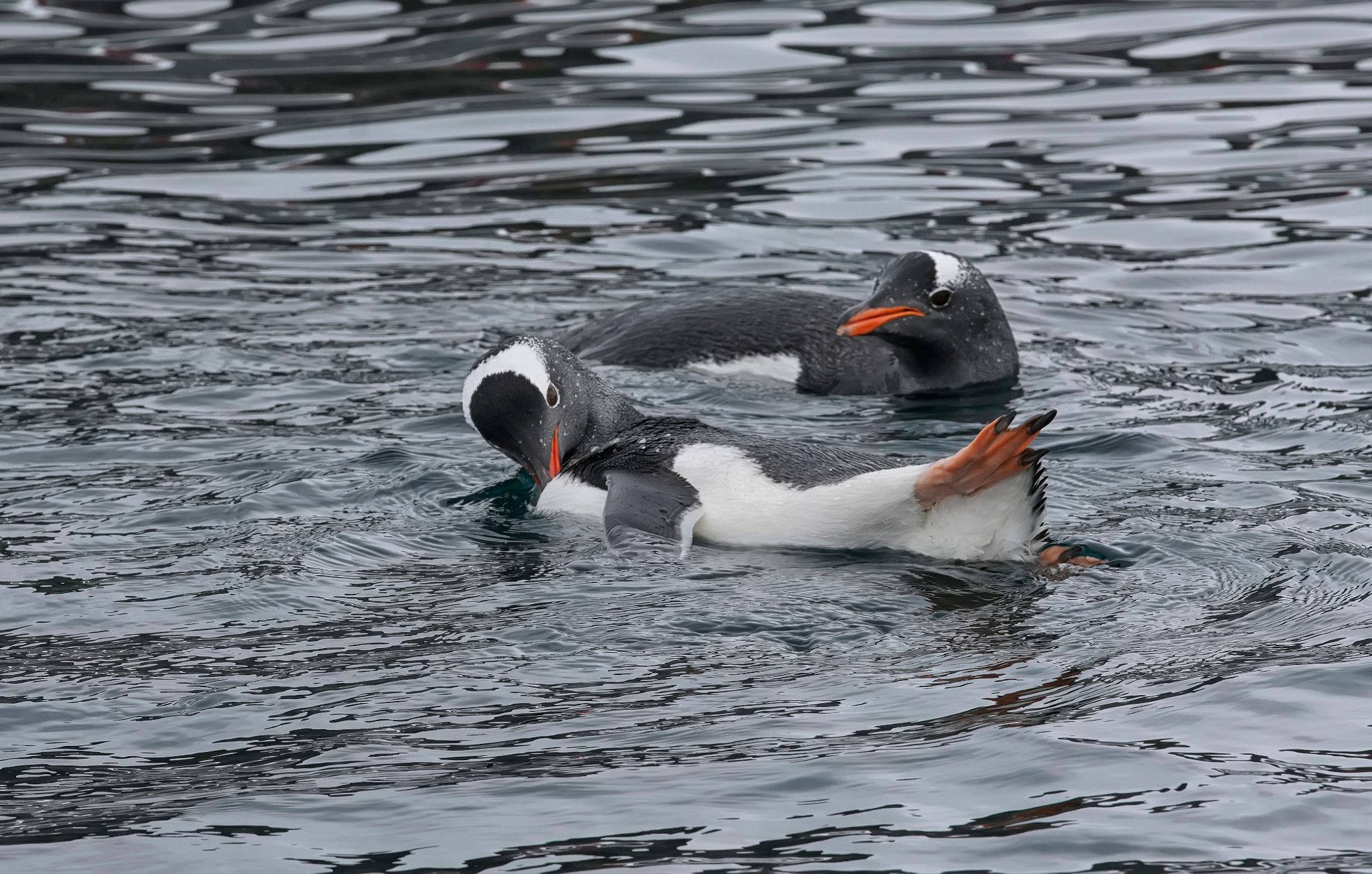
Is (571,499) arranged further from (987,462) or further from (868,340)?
(868,340)

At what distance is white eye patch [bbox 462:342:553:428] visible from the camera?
23.6ft

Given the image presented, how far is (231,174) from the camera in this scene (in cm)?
1361

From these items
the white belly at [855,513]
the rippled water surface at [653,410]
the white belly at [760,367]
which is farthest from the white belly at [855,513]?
the white belly at [760,367]

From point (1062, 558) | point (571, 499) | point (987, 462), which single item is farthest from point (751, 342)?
point (987, 462)

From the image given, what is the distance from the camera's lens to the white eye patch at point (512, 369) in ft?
23.6

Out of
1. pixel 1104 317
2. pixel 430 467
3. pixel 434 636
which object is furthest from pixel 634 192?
pixel 434 636

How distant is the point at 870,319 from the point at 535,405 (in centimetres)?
231

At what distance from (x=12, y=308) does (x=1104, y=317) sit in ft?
19.4

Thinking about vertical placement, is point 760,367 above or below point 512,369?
below

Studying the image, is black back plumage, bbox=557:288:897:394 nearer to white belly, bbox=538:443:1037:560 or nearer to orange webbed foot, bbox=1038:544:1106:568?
white belly, bbox=538:443:1037:560

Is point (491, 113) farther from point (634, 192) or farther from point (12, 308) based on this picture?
point (12, 308)

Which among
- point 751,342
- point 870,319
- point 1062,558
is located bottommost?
point 1062,558

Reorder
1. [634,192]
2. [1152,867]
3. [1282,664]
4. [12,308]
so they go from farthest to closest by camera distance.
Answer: [634,192], [12,308], [1282,664], [1152,867]

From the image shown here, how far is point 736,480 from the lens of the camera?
662cm
